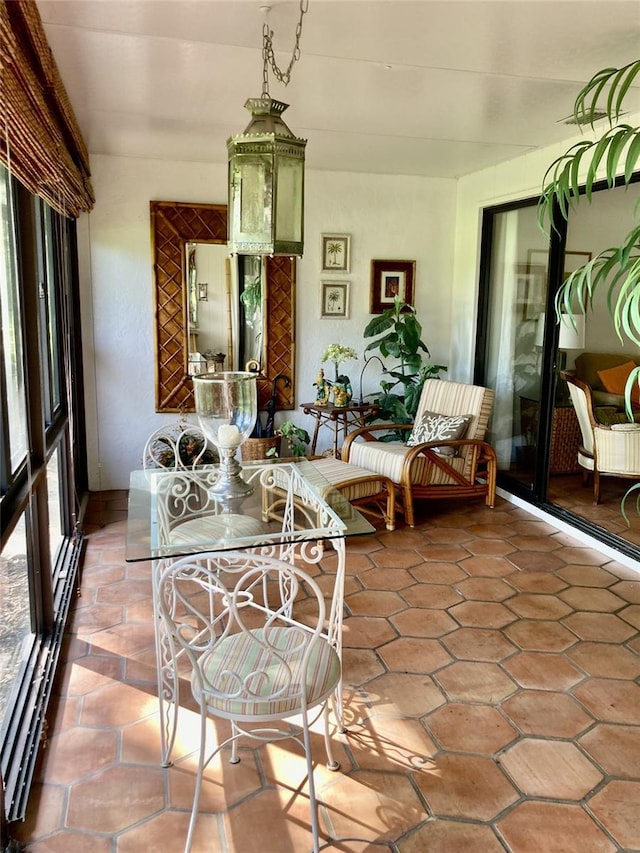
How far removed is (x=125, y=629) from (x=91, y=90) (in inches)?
100.0

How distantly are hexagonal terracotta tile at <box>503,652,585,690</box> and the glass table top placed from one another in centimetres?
95

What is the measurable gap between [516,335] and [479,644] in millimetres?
2663

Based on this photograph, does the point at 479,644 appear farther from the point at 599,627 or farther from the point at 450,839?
the point at 450,839

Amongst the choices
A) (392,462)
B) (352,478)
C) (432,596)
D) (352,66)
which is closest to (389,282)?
(392,462)

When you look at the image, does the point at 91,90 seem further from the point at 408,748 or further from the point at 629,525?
the point at 629,525

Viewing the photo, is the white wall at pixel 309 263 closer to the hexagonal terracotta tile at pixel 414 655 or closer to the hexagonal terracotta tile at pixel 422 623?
the hexagonal terracotta tile at pixel 422 623

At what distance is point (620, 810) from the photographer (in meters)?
1.87

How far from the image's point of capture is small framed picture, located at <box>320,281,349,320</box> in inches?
203

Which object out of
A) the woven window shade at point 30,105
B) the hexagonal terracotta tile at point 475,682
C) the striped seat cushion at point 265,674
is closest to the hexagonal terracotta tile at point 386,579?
the hexagonal terracotta tile at point 475,682

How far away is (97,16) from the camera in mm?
2330

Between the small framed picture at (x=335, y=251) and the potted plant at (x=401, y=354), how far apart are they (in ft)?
1.66

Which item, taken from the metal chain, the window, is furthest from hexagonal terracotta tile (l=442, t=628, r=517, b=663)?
the metal chain

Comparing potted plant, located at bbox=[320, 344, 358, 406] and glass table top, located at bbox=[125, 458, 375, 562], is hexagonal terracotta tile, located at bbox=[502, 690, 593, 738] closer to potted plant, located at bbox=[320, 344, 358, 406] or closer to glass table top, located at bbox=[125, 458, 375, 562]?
glass table top, located at bbox=[125, 458, 375, 562]

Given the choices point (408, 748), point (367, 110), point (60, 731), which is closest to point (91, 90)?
point (367, 110)
